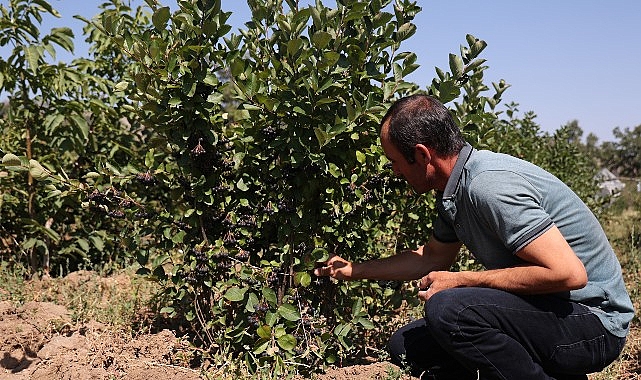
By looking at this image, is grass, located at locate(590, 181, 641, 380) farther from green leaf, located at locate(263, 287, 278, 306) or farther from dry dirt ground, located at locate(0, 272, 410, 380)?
green leaf, located at locate(263, 287, 278, 306)

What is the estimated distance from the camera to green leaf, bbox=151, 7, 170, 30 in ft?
9.05

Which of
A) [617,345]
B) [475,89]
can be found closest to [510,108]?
[475,89]

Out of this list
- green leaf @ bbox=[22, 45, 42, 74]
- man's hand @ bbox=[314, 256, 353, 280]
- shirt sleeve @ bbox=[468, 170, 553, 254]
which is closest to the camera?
shirt sleeve @ bbox=[468, 170, 553, 254]

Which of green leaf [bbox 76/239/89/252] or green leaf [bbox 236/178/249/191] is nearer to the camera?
green leaf [bbox 236/178/249/191]

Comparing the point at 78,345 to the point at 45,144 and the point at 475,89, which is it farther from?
the point at 475,89

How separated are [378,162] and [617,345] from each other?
129 cm

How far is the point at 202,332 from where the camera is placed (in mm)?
3430

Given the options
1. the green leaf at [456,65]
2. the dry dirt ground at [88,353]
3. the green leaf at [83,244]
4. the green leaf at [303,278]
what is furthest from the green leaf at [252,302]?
the green leaf at [83,244]

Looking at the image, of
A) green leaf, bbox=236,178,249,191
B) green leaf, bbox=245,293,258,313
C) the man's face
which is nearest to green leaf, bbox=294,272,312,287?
green leaf, bbox=245,293,258,313

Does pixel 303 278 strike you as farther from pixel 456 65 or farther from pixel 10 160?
pixel 10 160

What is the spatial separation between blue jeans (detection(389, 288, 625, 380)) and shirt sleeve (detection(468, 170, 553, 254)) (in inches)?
11.3

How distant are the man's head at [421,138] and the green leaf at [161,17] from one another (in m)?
1.03

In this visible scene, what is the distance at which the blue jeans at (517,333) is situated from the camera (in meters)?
2.59

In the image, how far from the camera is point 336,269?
299cm
